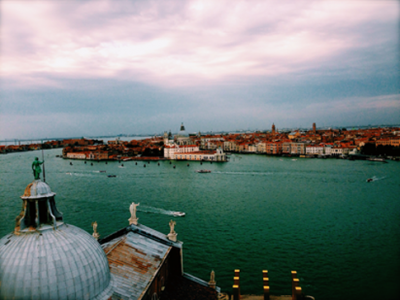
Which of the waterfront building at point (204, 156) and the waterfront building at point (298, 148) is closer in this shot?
the waterfront building at point (204, 156)

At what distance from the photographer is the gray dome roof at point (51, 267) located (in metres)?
1.63

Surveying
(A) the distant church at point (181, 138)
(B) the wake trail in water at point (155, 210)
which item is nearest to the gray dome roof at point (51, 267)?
(B) the wake trail in water at point (155, 210)

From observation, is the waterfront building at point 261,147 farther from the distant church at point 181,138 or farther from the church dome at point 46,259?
the church dome at point 46,259

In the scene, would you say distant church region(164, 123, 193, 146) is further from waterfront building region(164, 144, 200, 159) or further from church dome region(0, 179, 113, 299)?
church dome region(0, 179, 113, 299)

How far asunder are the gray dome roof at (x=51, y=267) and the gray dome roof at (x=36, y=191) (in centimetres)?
2

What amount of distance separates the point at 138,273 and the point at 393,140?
32491 mm

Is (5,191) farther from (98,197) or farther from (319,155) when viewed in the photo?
(319,155)

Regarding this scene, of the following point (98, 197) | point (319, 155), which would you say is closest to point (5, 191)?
point (98, 197)

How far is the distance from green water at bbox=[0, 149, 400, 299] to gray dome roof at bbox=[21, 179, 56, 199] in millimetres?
3524

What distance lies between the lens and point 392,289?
179 inches

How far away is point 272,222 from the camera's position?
8.21 metres

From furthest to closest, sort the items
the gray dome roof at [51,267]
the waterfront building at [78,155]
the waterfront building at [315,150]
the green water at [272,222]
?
the waterfront building at [78,155] → the waterfront building at [315,150] → the green water at [272,222] → the gray dome roof at [51,267]

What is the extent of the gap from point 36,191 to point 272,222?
7.22 metres

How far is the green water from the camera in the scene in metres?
5.07
